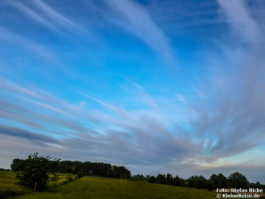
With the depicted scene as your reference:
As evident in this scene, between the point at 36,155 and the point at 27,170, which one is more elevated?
the point at 36,155

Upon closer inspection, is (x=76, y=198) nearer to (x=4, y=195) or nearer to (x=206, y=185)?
(x=4, y=195)

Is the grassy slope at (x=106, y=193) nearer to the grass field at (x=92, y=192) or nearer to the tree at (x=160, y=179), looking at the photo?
the grass field at (x=92, y=192)

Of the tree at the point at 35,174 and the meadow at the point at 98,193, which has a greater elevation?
the tree at the point at 35,174

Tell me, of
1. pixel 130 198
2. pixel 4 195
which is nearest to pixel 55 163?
pixel 4 195

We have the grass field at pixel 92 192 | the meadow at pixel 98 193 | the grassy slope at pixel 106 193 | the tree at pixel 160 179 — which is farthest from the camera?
the tree at pixel 160 179

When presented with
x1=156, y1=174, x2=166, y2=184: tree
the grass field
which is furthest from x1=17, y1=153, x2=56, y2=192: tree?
x1=156, y1=174, x2=166, y2=184: tree

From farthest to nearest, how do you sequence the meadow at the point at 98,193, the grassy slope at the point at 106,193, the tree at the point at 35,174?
the tree at the point at 35,174
the meadow at the point at 98,193
the grassy slope at the point at 106,193

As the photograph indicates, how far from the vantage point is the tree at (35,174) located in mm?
57844

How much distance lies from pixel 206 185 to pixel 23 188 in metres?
120

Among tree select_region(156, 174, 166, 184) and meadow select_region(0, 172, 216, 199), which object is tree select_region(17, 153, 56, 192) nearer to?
meadow select_region(0, 172, 216, 199)

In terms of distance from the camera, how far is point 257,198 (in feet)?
285

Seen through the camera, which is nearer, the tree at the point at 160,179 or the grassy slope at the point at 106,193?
the grassy slope at the point at 106,193

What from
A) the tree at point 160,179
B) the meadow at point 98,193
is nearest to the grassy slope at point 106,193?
the meadow at point 98,193

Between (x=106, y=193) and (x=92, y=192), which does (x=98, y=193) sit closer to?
(x=92, y=192)
